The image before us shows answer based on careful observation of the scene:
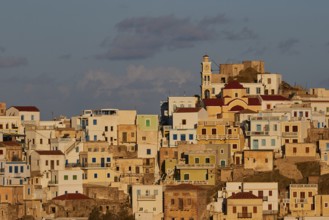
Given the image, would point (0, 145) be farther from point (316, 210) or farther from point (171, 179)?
point (316, 210)

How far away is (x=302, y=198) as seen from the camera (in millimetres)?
90125

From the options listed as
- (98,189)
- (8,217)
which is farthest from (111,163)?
(8,217)

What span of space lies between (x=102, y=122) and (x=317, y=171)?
17.4 m

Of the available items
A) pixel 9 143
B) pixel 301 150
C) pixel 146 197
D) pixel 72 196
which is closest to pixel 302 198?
pixel 301 150

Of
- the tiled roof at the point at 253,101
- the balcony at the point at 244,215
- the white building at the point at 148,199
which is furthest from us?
the tiled roof at the point at 253,101

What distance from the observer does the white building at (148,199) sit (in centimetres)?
9144

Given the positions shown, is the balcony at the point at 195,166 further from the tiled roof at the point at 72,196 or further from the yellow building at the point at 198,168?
the tiled roof at the point at 72,196

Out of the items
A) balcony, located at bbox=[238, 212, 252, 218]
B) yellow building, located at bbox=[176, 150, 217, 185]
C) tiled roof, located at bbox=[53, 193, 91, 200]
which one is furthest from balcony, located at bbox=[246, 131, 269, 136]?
tiled roof, located at bbox=[53, 193, 91, 200]

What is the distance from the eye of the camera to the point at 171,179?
95.9m

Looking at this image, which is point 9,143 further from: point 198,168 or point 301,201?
point 301,201

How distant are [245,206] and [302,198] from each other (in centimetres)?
388

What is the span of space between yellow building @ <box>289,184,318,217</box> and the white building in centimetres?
835

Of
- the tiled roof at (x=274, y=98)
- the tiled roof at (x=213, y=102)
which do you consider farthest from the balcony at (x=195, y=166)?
the tiled roof at (x=274, y=98)

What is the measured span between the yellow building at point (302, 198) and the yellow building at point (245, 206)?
235 cm
